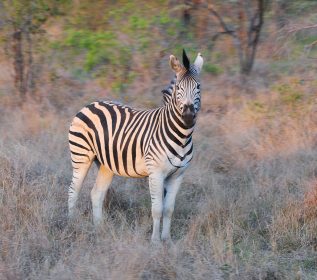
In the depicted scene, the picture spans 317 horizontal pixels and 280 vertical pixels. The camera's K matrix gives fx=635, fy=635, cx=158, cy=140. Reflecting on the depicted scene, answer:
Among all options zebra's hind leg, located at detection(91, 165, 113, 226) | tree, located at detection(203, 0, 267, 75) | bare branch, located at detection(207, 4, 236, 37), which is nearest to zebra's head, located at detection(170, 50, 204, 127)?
zebra's hind leg, located at detection(91, 165, 113, 226)

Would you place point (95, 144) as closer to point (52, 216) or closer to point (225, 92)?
point (52, 216)

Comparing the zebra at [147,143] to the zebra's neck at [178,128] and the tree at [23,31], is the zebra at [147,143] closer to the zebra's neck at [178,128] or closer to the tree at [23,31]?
the zebra's neck at [178,128]

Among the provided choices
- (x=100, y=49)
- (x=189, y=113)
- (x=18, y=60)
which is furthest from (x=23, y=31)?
(x=189, y=113)

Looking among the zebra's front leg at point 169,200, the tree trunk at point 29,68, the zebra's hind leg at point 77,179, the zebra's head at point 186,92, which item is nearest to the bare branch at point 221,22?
the tree trunk at point 29,68

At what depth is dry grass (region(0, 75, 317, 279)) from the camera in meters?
5.19

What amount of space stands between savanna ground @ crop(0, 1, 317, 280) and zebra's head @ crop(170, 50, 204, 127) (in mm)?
1119

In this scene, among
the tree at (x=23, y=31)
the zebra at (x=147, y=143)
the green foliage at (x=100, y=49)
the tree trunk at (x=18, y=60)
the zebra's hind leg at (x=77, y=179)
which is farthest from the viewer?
the green foliage at (x=100, y=49)

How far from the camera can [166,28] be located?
11.5 m

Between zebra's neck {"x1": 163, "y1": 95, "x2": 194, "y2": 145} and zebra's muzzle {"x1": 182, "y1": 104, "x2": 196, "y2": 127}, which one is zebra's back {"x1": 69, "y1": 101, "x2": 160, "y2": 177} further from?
zebra's muzzle {"x1": 182, "y1": 104, "x2": 196, "y2": 127}

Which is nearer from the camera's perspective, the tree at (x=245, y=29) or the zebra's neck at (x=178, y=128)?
the zebra's neck at (x=178, y=128)

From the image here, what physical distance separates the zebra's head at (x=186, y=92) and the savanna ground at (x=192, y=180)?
112 centimetres

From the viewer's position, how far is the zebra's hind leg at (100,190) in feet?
22.2

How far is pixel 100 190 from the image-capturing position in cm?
681

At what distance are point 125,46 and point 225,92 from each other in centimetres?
211
